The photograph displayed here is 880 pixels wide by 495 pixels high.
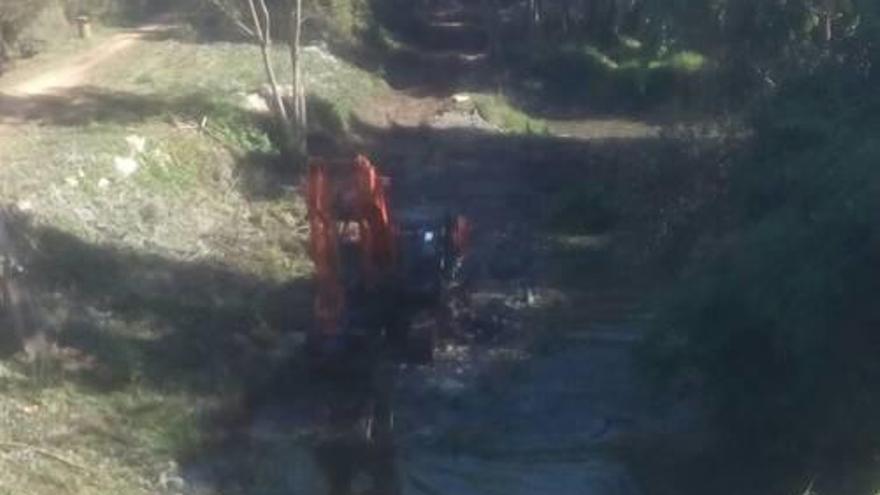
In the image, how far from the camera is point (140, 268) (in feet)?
90.2

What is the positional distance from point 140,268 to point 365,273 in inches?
123

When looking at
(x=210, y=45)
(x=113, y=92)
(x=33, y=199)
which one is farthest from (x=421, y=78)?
(x=33, y=199)

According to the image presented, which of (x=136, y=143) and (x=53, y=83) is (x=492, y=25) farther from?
(x=136, y=143)

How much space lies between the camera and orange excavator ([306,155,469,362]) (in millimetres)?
25266

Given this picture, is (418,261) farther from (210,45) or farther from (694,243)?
(210,45)

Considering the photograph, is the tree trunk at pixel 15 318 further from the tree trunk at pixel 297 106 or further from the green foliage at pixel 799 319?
the tree trunk at pixel 297 106

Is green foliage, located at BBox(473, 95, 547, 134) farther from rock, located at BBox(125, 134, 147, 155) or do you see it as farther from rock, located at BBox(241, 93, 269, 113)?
rock, located at BBox(125, 134, 147, 155)

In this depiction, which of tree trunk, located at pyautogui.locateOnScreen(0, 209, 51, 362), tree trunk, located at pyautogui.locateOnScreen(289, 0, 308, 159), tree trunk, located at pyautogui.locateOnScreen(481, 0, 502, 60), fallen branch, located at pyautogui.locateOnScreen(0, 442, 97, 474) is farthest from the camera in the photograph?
tree trunk, located at pyautogui.locateOnScreen(481, 0, 502, 60)

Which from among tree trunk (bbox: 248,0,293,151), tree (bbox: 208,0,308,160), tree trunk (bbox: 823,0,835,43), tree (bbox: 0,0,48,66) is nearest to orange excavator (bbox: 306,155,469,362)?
tree trunk (bbox: 823,0,835,43)

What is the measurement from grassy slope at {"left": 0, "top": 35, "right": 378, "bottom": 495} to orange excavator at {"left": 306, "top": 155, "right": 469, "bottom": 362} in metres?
1.32

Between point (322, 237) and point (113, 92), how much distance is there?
13.3 m

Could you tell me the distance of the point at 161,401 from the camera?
78.3 ft

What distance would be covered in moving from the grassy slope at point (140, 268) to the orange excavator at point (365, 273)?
132 cm

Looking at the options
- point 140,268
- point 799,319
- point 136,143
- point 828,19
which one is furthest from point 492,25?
point 799,319
